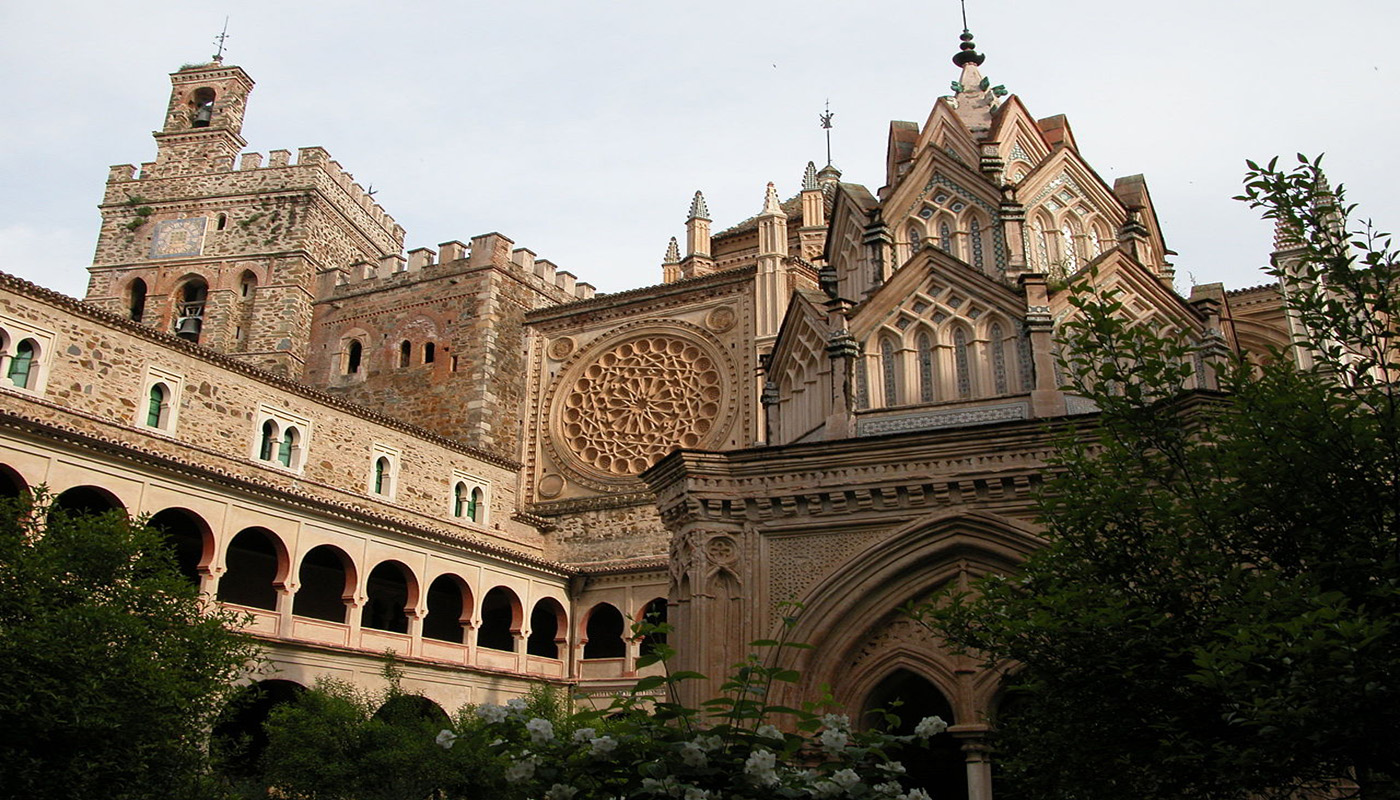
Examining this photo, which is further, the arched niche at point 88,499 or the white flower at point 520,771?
the arched niche at point 88,499

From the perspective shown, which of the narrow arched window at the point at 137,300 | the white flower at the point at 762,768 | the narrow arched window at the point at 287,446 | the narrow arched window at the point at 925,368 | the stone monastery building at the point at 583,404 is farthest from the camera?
the narrow arched window at the point at 137,300

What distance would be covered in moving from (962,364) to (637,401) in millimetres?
18186

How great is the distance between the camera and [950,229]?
14.8m

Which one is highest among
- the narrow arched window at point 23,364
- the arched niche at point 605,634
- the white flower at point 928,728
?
the narrow arched window at point 23,364

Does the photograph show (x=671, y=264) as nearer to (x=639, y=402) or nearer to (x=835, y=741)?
(x=639, y=402)

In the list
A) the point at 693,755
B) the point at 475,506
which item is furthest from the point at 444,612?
the point at 693,755

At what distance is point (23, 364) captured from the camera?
20.2m

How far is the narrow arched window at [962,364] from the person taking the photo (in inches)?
534

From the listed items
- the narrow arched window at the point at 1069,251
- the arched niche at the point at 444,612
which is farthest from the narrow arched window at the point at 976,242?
the arched niche at the point at 444,612

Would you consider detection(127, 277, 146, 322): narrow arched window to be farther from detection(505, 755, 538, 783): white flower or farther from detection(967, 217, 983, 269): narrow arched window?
detection(505, 755, 538, 783): white flower

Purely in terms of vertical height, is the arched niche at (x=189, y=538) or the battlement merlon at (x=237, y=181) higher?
the battlement merlon at (x=237, y=181)

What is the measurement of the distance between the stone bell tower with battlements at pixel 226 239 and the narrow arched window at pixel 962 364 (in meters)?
25.6

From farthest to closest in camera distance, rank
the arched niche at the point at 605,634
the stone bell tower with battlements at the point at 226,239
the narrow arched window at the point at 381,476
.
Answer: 1. the stone bell tower with battlements at the point at 226,239
2. the arched niche at the point at 605,634
3. the narrow arched window at the point at 381,476

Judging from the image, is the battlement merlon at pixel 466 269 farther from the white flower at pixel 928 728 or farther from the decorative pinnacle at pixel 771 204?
the white flower at pixel 928 728
